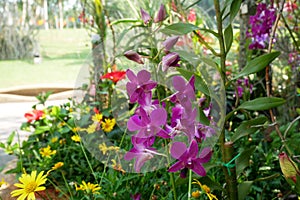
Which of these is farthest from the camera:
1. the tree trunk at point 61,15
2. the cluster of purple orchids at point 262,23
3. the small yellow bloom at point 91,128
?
the tree trunk at point 61,15

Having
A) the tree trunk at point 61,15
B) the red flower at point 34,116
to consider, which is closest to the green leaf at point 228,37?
the red flower at point 34,116

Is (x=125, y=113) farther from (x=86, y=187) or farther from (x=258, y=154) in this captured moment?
(x=258, y=154)

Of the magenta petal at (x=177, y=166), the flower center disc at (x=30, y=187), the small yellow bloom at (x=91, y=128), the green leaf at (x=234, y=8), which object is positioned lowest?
the flower center disc at (x=30, y=187)

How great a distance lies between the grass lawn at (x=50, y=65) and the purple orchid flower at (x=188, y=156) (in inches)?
220

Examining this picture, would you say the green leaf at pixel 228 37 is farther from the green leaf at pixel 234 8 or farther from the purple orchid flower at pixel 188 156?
the purple orchid flower at pixel 188 156

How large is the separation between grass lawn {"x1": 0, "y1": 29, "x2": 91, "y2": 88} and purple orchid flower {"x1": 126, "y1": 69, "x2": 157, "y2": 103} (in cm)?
562

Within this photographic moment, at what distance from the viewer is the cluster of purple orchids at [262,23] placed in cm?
162

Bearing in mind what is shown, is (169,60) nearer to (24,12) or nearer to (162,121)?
(162,121)

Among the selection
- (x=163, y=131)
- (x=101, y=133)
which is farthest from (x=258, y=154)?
(x=163, y=131)

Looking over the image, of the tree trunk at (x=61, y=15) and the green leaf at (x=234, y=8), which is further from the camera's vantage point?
the tree trunk at (x=61, y=15)

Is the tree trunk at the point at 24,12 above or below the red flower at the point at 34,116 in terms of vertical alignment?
above

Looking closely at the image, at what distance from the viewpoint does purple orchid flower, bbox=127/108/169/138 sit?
621mm

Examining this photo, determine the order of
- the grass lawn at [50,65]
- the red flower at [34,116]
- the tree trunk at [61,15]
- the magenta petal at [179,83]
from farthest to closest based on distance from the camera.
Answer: the tree trunk at [61,15], the grass lawn at [50,65], the red flower at [34,116], the magenta petal at [179,83]

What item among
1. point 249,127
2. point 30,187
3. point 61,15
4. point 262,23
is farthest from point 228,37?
point 61,15
